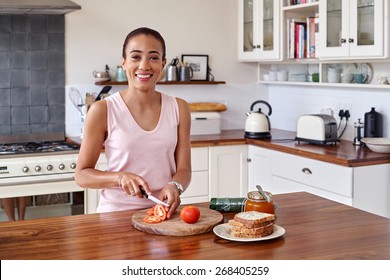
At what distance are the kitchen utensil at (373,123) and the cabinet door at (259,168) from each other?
2.33 ft

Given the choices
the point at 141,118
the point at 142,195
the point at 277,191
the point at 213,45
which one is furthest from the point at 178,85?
the point at 142,195

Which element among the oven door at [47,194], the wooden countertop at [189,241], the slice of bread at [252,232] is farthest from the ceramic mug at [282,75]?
the slice of bread at [252,232]

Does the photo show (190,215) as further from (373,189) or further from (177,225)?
(373,189)

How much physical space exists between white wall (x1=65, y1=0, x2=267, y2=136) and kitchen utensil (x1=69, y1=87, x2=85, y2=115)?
0.03 m

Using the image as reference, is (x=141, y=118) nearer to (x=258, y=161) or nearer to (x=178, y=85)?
(x=258, y=161)

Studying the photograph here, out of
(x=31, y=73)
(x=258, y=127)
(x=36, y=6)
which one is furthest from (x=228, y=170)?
(x=36, y=6)

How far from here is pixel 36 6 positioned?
418 cm

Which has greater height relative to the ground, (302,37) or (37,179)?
(302,37)

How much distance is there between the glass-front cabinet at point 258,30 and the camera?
4840mm

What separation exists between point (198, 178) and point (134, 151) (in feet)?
7.29

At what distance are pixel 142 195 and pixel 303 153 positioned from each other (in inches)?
82.7

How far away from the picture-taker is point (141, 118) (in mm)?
2449

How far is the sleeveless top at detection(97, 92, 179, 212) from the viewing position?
241cm

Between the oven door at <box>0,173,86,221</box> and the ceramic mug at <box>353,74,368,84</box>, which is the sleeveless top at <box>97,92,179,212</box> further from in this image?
the ceramic mug at <box>353,74,368,84</box>
